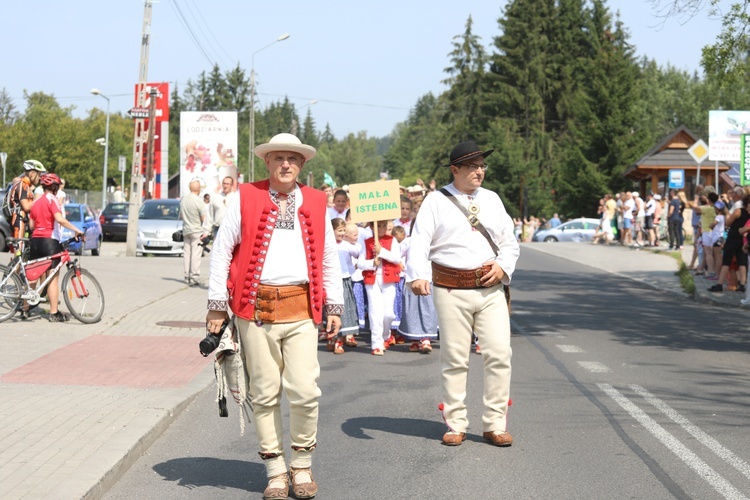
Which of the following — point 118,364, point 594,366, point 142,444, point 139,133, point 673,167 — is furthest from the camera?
point 673,167

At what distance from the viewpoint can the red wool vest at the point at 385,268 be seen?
39.7ft

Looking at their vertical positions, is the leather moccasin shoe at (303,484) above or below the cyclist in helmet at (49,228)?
below

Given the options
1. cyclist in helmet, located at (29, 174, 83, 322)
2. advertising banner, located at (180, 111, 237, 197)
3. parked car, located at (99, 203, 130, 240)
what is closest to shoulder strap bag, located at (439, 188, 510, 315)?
cyclist in helmet, located at (29, 174, 83, 322)

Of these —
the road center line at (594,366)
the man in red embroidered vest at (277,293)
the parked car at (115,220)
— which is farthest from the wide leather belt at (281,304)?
the parked car at (115,220)

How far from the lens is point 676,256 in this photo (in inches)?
1206

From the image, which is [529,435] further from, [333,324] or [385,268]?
[385,268]

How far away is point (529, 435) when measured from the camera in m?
7.50

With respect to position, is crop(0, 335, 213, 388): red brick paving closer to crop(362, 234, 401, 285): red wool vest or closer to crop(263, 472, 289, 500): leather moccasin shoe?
crop(362, 234, 401, 285): red wool vest

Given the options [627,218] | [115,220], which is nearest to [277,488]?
[115,220]

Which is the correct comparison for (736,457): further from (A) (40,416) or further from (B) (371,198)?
(B) (371,198)

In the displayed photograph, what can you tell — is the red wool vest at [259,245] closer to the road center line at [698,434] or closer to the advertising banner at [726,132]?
the road center line at [698,434]

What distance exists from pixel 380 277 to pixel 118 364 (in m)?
3.11

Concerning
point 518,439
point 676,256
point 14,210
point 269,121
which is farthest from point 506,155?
point 269,121

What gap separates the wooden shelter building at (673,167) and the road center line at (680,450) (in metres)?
42.6
